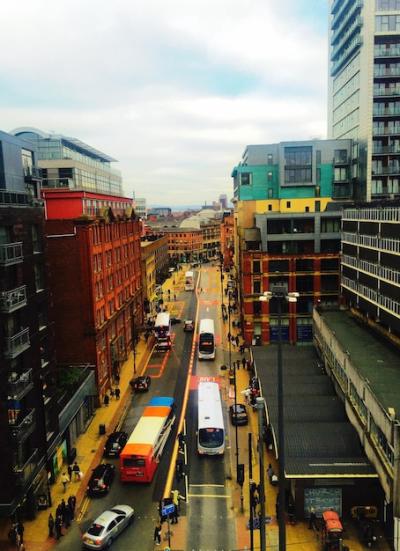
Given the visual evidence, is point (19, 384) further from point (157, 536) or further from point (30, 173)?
point (30, 173)

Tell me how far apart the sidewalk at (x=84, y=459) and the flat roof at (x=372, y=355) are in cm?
2206

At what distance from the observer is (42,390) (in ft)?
114

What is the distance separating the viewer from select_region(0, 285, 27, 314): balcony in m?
29.7

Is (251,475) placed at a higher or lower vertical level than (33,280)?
lower

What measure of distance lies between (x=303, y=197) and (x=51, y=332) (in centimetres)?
5447

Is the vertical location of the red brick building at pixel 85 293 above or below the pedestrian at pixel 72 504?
above

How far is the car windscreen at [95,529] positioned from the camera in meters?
29.5

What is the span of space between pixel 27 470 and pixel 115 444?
10950 millimetres

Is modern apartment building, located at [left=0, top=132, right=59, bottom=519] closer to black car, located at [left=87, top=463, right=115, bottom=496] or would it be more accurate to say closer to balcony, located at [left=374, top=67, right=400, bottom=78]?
black car, located at [left=87, top=463, right=115, bottom=496]

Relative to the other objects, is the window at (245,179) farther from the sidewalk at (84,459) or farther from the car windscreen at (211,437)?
the car windscreen at (211,437)

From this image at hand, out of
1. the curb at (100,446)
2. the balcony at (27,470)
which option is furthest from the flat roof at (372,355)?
the balcony at (27,470)

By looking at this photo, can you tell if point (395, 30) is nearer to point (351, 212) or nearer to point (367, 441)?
point (351, 212)

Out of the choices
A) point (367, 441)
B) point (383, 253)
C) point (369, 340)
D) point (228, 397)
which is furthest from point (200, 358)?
point (367, 441)

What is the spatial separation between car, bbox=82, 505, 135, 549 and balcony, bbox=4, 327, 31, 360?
1129cm
